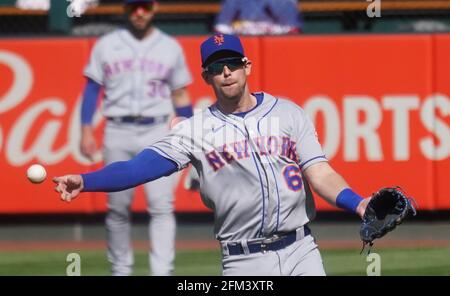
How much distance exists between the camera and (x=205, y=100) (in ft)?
39.2

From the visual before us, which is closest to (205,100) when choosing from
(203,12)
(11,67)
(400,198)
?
(203,12)

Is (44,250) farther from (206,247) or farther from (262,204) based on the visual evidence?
(262,204)

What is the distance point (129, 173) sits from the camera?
6.04 m

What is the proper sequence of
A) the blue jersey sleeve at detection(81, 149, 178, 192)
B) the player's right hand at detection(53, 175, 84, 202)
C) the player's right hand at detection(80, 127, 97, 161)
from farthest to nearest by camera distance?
the player's right hand at detection(80, 127, 97, 161)
the blue jersey sleeve at detection(81, 149, 178, 192)
the player's right hand at detection(53, 175, 84, 202)

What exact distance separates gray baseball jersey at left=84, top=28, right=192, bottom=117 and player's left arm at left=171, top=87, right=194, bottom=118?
0.15ft

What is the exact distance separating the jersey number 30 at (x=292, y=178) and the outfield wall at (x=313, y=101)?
18.7 feet

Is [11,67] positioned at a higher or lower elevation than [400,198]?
higher

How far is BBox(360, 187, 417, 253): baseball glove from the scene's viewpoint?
547 centimetres

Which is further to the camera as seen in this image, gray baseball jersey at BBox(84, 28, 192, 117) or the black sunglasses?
gray baseball jersey at BBox(84, 28, 192, 117)

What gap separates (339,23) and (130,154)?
374 cm

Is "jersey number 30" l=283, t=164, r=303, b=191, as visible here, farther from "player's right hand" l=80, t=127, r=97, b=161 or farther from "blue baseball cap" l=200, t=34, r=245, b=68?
"player's right hand" l=80, t=127, r=97, b=161

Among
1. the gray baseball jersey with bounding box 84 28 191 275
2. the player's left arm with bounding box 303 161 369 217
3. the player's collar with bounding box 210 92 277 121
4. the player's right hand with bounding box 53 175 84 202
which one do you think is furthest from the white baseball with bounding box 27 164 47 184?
the gray baseball jersey with bounding box 84 28 191 275

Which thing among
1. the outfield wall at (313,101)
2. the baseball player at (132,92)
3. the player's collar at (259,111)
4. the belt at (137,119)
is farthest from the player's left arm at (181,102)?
the player's collar at (259,111)
